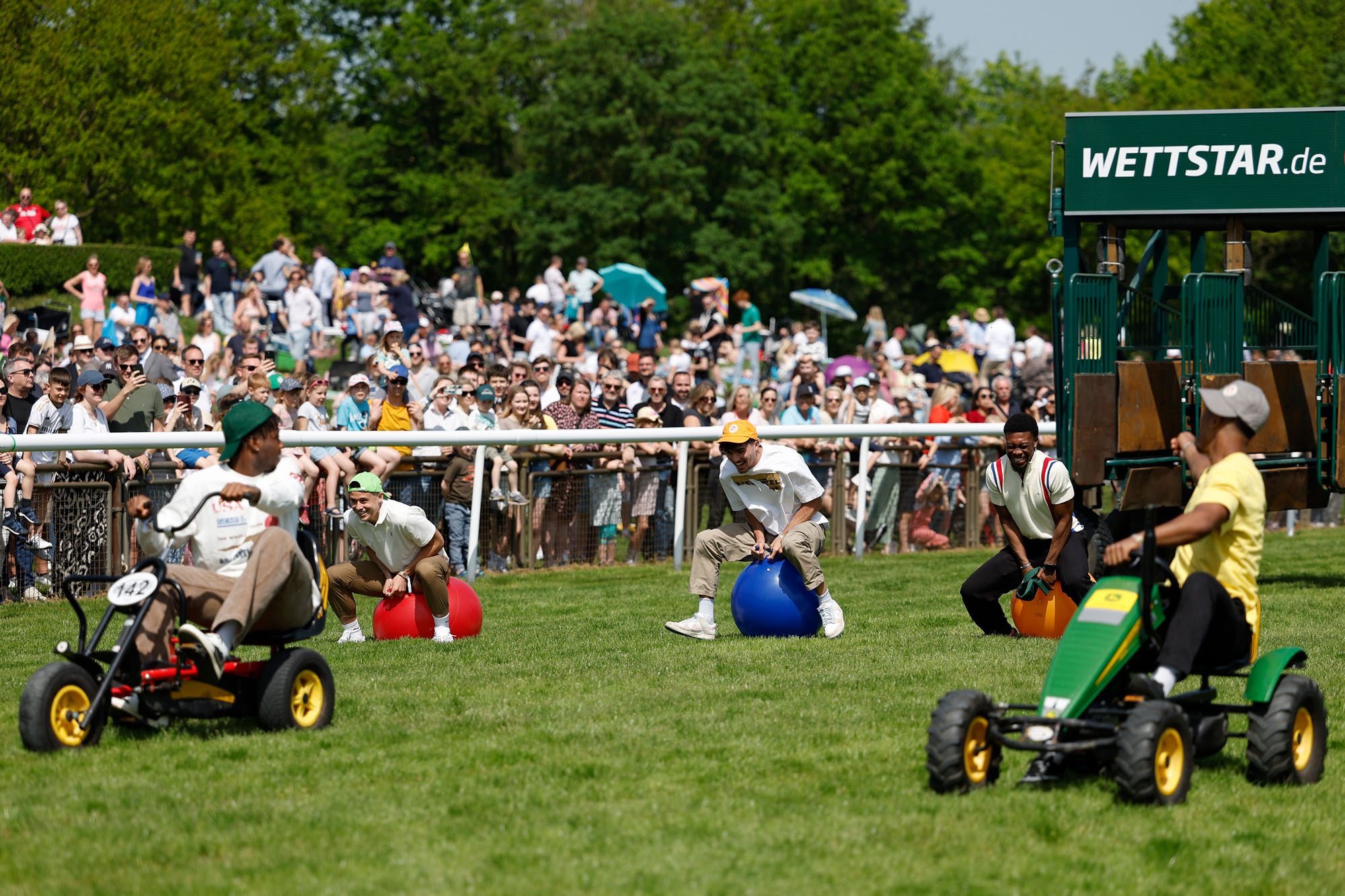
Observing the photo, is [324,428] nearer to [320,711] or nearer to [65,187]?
[320,711]

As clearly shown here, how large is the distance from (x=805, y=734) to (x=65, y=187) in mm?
32803

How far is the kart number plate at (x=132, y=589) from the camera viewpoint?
7309 mm

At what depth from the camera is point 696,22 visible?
66.9m

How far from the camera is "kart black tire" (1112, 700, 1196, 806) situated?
637cm

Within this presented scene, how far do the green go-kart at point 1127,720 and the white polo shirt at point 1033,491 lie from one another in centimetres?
391

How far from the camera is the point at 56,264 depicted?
30.6m

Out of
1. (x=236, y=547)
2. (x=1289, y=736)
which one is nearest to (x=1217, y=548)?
(x=1289, y=736)

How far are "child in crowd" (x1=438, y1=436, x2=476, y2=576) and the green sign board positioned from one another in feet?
19.1

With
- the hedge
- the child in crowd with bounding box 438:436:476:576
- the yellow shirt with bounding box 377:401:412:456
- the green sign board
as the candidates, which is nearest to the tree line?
the hedge

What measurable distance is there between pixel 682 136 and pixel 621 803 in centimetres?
4947

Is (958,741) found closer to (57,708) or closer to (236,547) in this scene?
(236,547)

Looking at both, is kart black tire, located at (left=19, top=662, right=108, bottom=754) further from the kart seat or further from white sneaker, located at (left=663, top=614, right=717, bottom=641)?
white sneaker, located at (left=663, top=614, right=717, bottom=641)

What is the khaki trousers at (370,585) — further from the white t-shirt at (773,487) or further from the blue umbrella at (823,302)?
the blue umbrella at (823,302)

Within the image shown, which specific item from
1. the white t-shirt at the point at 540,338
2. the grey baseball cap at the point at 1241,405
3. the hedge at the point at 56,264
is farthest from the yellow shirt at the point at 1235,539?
the hedge at the point at 56,264
